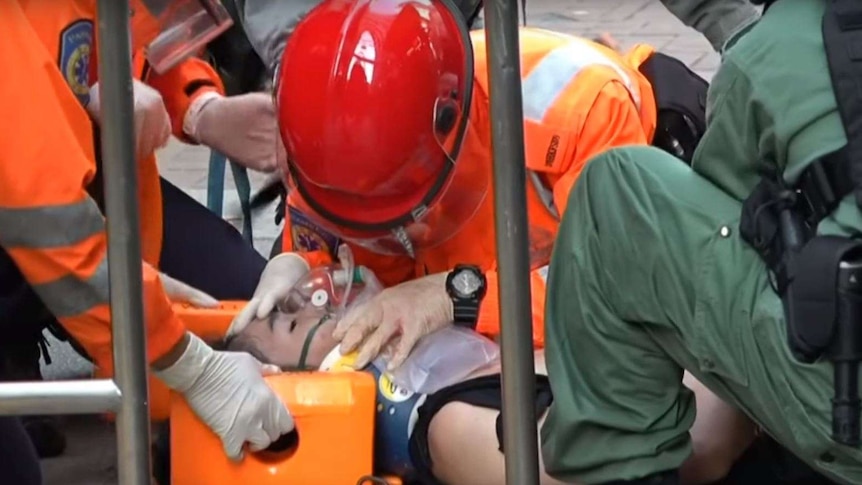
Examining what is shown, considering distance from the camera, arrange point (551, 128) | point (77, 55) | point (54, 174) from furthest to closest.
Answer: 1. point (551, 128)
2. point (77, 55)
3. point (54, 174)

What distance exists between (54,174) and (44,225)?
69mm

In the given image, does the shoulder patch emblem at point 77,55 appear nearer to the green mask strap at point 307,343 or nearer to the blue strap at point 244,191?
the green mask strap at point 307,343

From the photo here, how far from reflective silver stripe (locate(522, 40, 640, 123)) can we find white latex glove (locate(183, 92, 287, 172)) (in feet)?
2.56

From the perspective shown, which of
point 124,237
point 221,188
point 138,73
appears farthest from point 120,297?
point 221,188

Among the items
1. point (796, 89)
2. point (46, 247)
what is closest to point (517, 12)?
point (796, 89)

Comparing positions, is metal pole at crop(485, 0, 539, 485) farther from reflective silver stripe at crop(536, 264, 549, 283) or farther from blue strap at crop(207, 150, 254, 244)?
blue strap at crop(207, 150, 254, 244)

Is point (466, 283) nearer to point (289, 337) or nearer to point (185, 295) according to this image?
point (289, 337)

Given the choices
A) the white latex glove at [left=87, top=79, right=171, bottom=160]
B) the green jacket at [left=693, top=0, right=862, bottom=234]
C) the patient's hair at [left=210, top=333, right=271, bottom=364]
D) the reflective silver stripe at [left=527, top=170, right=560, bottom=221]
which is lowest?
the patient's hair at [left=210, top=333, right=271, bottom=364]

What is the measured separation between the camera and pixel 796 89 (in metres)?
1.43

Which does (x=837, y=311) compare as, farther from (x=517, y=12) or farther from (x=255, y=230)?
(x=255, y=230)

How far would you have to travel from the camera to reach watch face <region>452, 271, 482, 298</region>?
7.61 feet

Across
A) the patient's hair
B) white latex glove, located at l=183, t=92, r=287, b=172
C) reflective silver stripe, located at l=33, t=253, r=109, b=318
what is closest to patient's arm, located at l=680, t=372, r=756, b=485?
the patient's hair

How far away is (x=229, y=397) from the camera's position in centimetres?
214

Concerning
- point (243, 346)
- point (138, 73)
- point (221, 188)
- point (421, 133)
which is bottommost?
point (221, 188)
